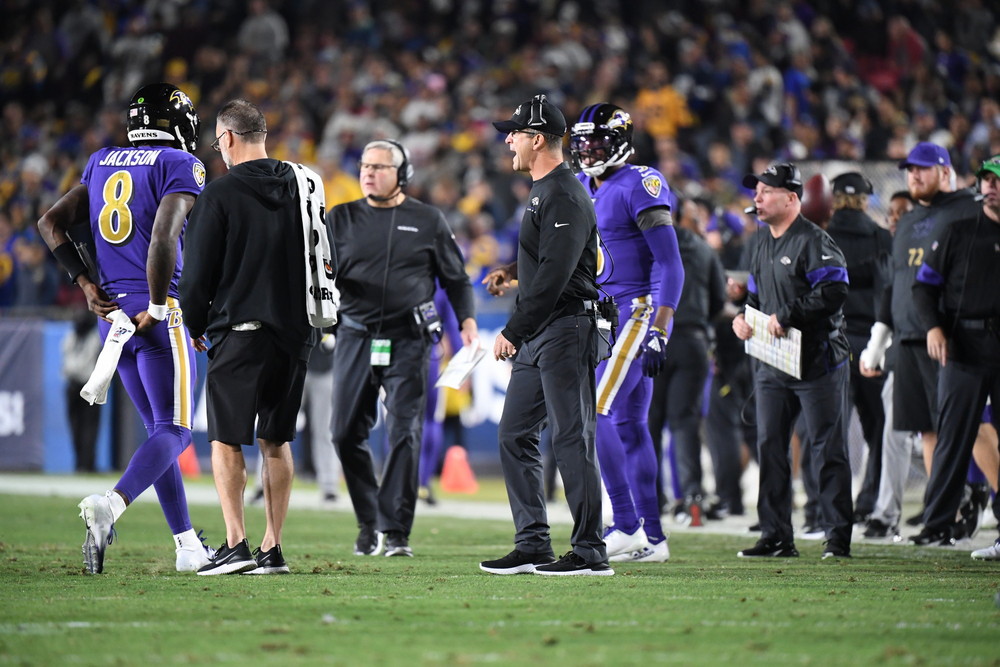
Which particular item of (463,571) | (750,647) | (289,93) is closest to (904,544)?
(463,571)

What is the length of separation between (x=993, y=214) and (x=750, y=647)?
446 centimetres

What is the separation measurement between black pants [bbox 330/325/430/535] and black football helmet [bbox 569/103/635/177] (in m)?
1.61

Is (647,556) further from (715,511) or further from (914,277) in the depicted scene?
(715,511)

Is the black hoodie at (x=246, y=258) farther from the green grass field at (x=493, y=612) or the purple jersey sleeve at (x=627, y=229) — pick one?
the purple jersey sleeve at (x=627, y=229)

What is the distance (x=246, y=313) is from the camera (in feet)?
21.3

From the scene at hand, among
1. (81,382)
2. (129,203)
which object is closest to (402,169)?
(129,203)

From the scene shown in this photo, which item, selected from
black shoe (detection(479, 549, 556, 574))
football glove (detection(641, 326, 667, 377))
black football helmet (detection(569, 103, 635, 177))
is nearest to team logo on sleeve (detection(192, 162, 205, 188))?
black football helmet (detection(569, 103, 635, 177))

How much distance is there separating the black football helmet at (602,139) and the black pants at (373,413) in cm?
161

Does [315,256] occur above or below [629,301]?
above

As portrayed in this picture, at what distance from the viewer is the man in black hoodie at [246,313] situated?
649 centimetres

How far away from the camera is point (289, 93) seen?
2242 centimetres

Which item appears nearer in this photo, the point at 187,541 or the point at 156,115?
the point at 187,541

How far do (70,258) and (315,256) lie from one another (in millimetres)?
1388

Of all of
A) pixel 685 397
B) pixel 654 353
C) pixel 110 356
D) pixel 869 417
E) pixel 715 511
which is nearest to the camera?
pixel 110 356
